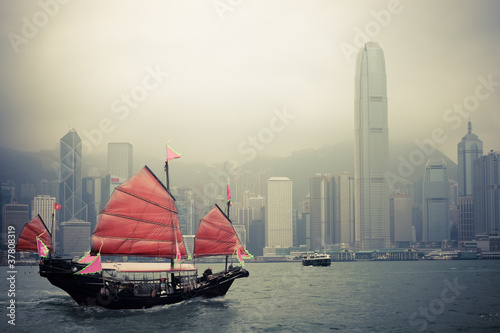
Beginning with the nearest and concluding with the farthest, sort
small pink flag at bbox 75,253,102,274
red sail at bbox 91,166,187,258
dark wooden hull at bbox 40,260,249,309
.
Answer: small pink flag at bbox 75,253,102,274 → dark wooden hull at bbox 40,260,249,309 → red sail at bbox 91,166,187,258

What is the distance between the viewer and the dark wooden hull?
48406 millimetres

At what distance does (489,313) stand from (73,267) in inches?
1438

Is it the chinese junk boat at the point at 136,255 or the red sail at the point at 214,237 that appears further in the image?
the red sail at the point at 214,237

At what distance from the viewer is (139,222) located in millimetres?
52062

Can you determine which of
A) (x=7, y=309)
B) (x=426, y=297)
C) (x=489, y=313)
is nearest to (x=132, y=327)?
(x=7, y=309)

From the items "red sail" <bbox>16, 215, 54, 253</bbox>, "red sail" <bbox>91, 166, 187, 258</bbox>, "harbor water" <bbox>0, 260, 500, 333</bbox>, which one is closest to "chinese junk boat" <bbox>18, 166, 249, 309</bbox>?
"red sail" <bbox>91, 166, 187, 258</bbox>

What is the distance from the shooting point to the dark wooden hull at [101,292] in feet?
159

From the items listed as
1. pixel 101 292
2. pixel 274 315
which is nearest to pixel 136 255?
pixel 101 292

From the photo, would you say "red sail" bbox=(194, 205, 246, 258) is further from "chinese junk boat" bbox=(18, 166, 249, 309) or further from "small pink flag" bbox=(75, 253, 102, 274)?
A: "small pink flag" bbox=(75, 253, 102, 274)

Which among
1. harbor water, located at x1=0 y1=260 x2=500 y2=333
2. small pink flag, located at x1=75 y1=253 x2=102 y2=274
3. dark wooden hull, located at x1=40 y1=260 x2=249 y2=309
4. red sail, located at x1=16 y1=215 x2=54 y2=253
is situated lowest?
harbor water, located at x1=0 y1=260 x2=500 y2=333

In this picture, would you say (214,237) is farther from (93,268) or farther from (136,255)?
(93,268)

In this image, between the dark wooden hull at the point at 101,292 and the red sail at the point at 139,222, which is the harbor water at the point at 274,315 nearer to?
the dark wooden hull at the point at 101,292

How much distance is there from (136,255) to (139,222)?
2992mm

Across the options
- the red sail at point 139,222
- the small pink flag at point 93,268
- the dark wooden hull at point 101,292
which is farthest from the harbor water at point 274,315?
the red sail at point 139,222
